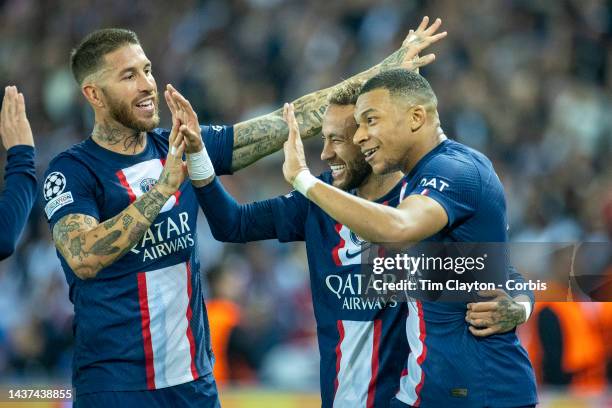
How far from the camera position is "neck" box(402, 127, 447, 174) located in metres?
4.35

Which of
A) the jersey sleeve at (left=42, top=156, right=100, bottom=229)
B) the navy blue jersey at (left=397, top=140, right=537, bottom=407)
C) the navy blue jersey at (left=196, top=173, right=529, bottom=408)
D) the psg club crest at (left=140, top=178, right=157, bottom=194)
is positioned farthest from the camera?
the psg club crest at (left=140, top=178, right=157, bottom=194)

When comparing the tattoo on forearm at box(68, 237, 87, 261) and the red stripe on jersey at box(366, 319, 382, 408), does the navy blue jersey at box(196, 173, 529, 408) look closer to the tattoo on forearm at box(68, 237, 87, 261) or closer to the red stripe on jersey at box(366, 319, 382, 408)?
the red stripe on jersey at box(366, 319, 382, 408)

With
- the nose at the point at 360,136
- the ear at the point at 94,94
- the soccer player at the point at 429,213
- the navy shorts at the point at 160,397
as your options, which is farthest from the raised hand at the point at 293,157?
the navy shorts at the point at 160,397

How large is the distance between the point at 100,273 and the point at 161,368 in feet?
1.69

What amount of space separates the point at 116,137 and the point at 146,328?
91 centimetres

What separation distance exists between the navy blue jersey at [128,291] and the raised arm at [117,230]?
0.14 meters

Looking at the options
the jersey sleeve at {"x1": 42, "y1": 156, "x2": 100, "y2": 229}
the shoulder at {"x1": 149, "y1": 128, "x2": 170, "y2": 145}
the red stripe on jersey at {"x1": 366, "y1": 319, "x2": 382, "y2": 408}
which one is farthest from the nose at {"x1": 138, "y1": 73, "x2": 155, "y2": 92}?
the red stripe on jersey at {"x1": 366, "y1": 319, "x2": 382, "y2": 408}

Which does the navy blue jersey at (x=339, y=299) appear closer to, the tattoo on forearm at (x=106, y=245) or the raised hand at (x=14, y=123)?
the tattoo on forearm at (x=106, y=245)

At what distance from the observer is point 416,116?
4.34 metres

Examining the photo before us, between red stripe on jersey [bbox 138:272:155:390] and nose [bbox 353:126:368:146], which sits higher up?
nose [bbox 353:126:368:146]

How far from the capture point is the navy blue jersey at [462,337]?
411 cm

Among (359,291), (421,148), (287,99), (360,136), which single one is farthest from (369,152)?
(287,99)

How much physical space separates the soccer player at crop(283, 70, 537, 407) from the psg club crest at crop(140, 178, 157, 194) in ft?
2.42

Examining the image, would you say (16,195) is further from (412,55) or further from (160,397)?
(412,55)
